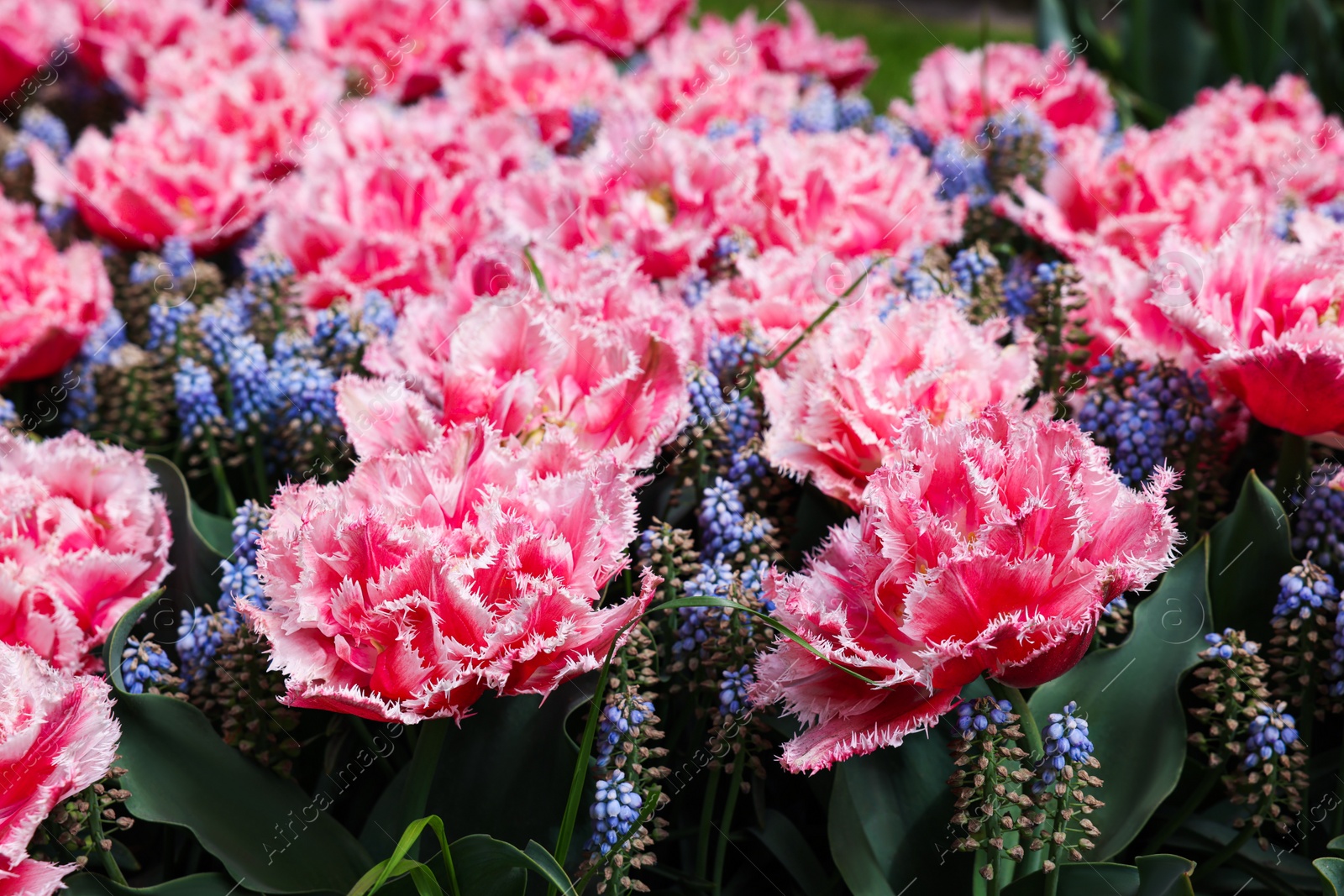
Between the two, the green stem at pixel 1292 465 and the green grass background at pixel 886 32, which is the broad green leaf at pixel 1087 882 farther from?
the green grass background at pixel 886 32

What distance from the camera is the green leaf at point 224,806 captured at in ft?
2.96

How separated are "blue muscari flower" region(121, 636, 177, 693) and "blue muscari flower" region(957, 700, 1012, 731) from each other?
67 cm

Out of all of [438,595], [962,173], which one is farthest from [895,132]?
[438,595]

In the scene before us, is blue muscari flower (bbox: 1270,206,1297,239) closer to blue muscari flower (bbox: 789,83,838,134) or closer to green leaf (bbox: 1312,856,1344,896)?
blue muscari flower (bbox: 789,83,838,134)

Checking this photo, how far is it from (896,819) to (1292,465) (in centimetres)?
53

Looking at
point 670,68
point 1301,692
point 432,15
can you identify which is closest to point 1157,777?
point 1301,692

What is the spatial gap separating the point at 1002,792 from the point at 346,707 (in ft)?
1.46

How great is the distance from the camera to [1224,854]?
3.02 ft

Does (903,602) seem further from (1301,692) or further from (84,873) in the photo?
(84,873)

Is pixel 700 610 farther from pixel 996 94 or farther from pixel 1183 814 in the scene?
pixel 996 94

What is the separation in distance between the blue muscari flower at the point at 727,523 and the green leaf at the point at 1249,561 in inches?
16.2

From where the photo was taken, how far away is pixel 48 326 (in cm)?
137

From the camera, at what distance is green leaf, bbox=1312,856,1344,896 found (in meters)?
0.79

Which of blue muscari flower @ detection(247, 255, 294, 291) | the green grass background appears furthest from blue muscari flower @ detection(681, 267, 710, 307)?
the green grass background
